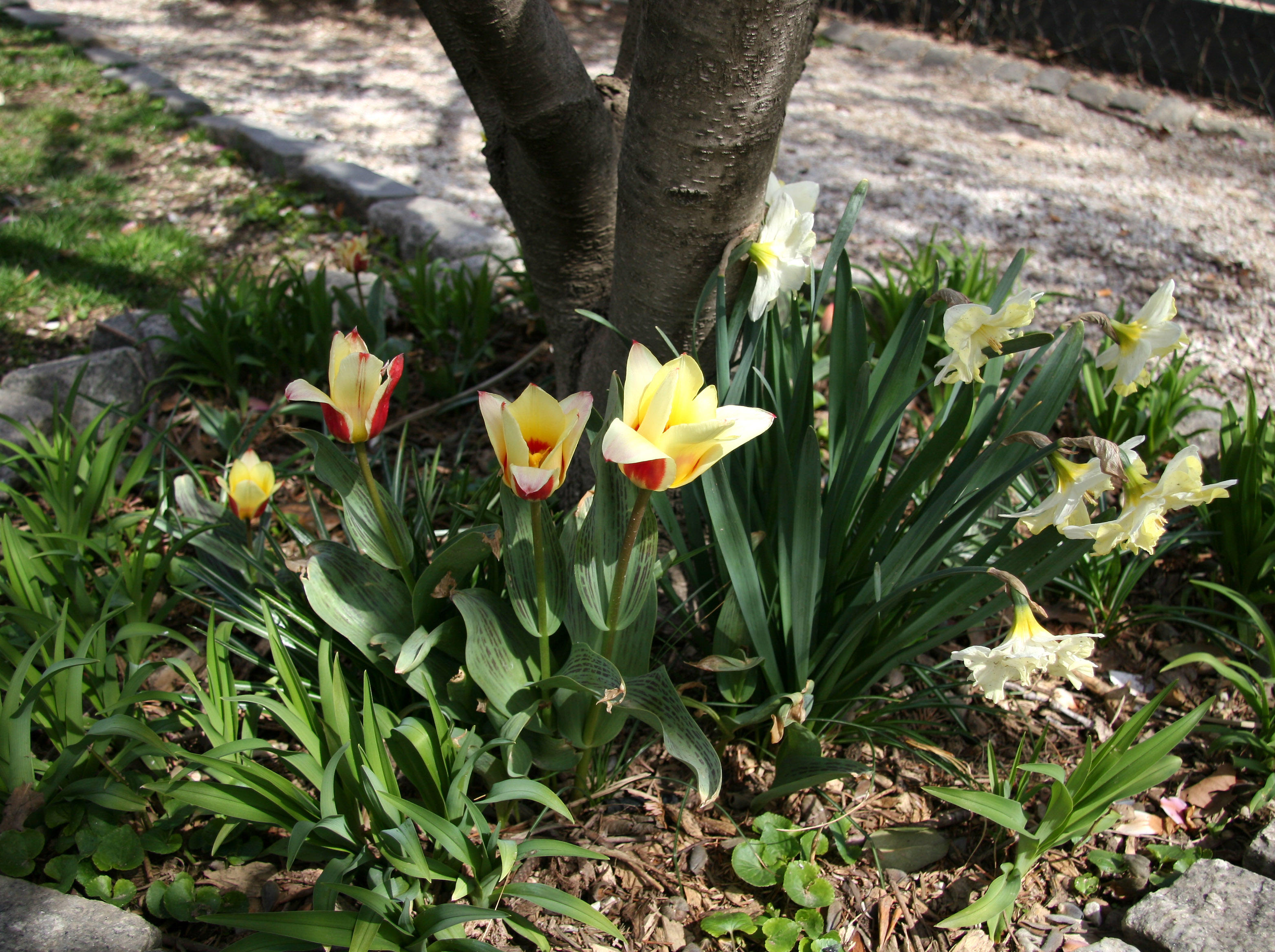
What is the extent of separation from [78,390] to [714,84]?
198 centimetres

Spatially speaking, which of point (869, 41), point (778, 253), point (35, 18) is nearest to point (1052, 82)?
point (869, 41)

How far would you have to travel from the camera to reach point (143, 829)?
1.36 meters

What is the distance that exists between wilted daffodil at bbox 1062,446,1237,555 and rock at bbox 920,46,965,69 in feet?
17.4

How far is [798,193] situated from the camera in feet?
4.58

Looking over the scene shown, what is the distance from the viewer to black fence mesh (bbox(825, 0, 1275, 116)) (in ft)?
15.6

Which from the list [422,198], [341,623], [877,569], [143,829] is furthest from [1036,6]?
[143,829]

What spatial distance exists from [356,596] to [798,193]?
1.00 m

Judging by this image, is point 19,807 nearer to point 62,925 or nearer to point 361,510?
point 62,925

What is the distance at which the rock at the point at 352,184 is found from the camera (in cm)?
352

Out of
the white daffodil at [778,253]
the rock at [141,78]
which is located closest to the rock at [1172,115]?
the white daffodil at [778,253]

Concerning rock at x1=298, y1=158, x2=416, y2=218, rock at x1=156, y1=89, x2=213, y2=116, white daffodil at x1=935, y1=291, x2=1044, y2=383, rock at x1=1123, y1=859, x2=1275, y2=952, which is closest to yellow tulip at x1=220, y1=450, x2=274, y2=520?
white daffodil at x1=935, y1=291, x2=1044, y2=383

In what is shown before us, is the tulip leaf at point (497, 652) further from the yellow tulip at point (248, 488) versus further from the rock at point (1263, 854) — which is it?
the rock at point (1263, 854)

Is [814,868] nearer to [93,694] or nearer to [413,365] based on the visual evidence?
[93,694]

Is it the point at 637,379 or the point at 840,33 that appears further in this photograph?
the point at 840,33
